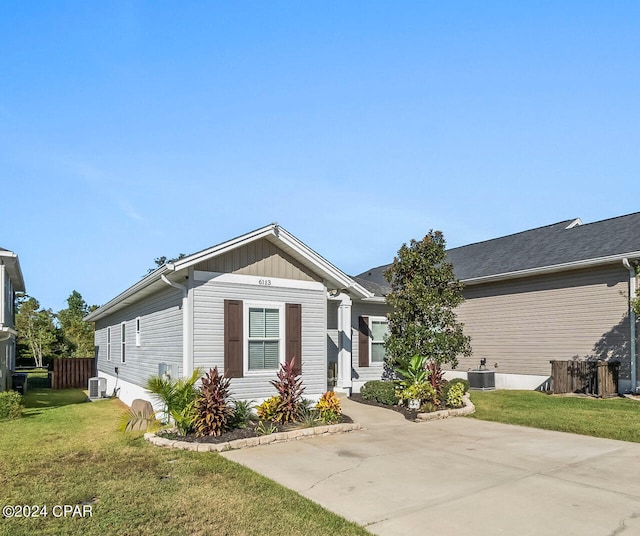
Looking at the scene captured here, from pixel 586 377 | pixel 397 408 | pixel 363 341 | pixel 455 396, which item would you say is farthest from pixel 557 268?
pixel 397 408

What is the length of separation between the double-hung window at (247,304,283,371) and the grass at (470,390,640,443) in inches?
190

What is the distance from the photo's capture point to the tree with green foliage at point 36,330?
36.2m

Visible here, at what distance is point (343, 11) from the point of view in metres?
11.5

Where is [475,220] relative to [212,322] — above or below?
above

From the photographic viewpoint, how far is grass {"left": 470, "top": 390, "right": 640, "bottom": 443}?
9438 millimetres

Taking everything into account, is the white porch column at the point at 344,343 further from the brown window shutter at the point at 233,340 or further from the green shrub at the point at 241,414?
the green shrub at the point at 241,414

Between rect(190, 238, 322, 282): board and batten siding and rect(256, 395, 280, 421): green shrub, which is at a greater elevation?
rect(190, 238, 322, 282): board and batten siding

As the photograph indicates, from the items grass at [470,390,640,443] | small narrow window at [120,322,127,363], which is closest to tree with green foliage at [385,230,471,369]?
grass at [470,390,640,443]

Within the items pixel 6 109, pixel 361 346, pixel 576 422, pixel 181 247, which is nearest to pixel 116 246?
pixel 6 109

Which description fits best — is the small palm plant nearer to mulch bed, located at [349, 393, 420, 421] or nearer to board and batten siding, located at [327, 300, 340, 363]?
mulch bed, located at [349, 393, 420, 421]

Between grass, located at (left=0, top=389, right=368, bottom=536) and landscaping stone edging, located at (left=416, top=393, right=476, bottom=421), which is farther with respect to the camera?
landscaping stone edging, located at (left=416, top=393, right=476, bottom=421)

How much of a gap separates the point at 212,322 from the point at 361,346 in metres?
6.32

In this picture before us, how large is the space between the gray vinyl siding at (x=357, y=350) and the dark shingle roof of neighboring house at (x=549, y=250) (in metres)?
0.65

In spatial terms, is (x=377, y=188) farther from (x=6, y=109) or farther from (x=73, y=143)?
(x=6, y=109)
